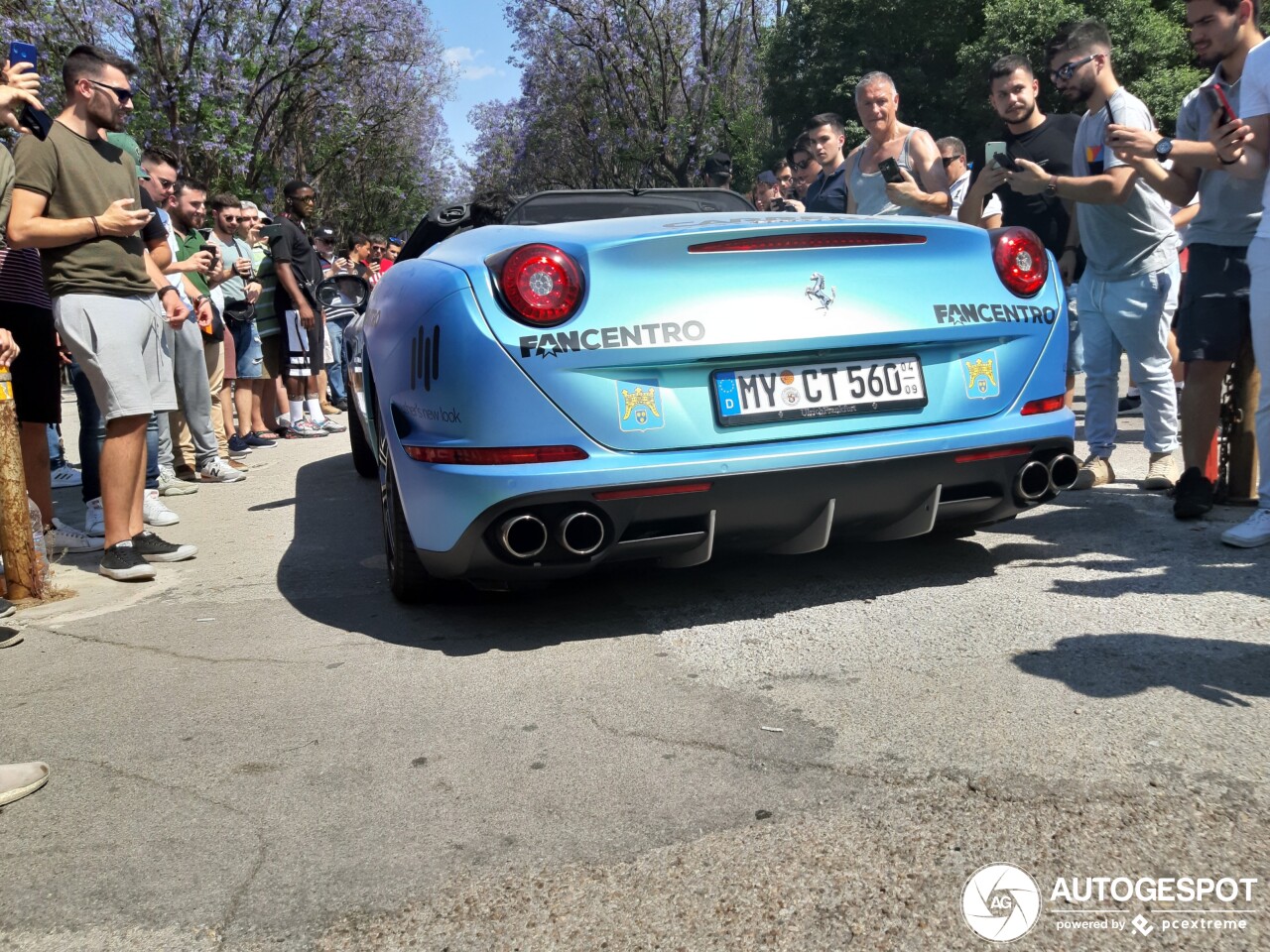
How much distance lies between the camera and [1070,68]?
16.5ft

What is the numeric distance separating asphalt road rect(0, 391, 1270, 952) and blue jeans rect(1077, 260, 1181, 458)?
0.99m

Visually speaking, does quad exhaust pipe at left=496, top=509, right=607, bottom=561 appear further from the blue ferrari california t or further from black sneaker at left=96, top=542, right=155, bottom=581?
black sneaker at left=96, top=542, right=155, bottom=581

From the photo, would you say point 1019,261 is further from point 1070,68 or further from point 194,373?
point 194,373

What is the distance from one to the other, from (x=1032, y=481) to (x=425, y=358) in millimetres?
1892

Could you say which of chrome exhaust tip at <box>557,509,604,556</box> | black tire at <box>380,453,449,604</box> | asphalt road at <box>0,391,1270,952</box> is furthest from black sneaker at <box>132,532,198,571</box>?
chrome exhaust tip at <box>557,509,604,556</box>

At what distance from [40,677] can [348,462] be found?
15.7 feet

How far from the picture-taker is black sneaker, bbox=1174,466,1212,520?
4.48 m

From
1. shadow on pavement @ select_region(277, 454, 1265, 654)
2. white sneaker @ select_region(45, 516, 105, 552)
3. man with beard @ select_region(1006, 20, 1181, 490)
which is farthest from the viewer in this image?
white sneaker @ select_region(45, 516, 105, 552)

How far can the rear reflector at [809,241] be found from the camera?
3314 mm

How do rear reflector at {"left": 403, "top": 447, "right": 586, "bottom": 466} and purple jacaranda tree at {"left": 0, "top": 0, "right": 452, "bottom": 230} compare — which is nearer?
rear reflector at {"left": 403, "top": 447, "right": 586, "bottom": 466}

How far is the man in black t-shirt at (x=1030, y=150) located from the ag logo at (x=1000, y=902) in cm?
404

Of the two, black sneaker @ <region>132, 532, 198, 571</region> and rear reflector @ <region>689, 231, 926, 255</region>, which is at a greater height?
rear reflector @ <region>689, 231, 926, 255</region>

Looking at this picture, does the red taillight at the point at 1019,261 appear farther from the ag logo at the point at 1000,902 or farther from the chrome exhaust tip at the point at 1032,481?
the ag logo at the point at 1000,902

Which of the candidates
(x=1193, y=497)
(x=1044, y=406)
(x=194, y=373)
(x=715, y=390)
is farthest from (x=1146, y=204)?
(x=194, y=373)
